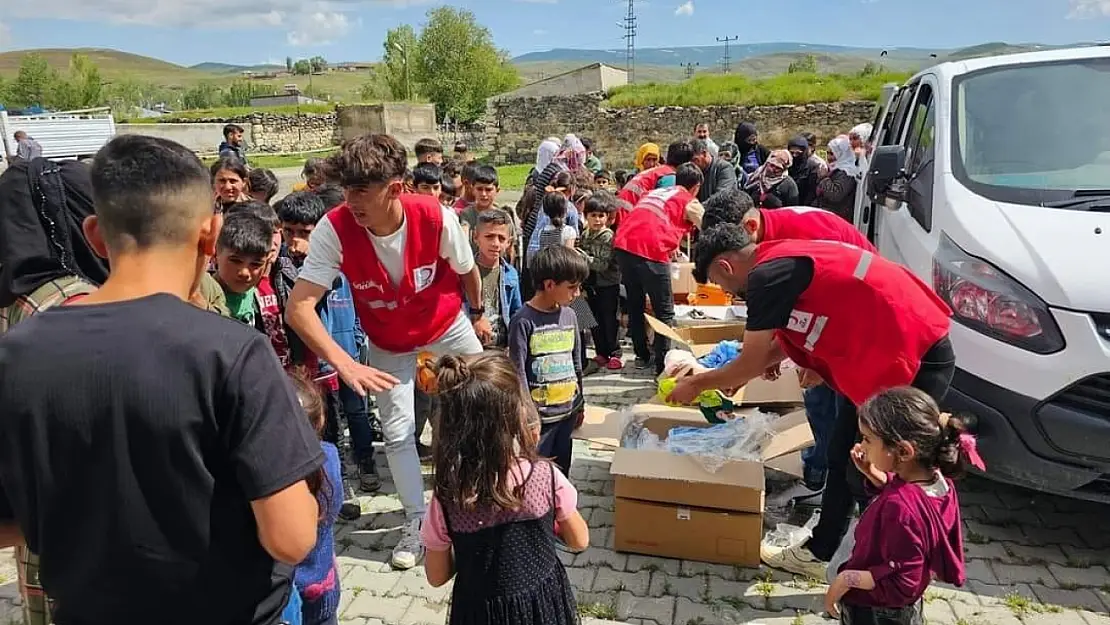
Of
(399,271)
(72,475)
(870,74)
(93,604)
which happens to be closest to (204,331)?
(72,475)

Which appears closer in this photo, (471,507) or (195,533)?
(195,533)

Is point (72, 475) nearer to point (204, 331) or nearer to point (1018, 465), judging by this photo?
point (204, 331)

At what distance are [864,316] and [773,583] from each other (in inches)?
50.9

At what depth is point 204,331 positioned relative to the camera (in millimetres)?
1177

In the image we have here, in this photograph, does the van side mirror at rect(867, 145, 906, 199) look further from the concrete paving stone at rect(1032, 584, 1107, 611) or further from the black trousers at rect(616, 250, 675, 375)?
the concrete paving stone at rect(1032, 584, 1107, 611)

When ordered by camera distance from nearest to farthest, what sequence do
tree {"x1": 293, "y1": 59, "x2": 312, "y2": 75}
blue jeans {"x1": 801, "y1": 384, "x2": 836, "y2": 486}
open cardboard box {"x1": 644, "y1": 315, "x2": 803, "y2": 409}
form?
blue jeans {"x1": 801, "y1": 384, "x2": 836, "y2": 486}
open cardboard box {"x1": 644, "y1": 315, "x2": 803, "y2": 409}
tree {"x1": 293, "y1": 59, "x2": 312, "y2": 75}

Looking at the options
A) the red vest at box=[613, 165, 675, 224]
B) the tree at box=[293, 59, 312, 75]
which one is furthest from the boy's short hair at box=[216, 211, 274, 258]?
the tree at box=[293, 59, 312, 75]

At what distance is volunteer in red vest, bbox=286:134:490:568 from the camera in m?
3.07

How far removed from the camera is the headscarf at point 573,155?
8391mm

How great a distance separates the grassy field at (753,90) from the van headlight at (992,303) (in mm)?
20999

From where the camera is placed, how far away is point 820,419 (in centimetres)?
362

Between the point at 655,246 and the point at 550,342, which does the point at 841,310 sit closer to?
the point at 550,342

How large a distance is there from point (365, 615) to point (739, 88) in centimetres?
2450

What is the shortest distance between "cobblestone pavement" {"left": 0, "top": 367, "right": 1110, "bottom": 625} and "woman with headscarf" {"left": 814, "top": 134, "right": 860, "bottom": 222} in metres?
4.58
